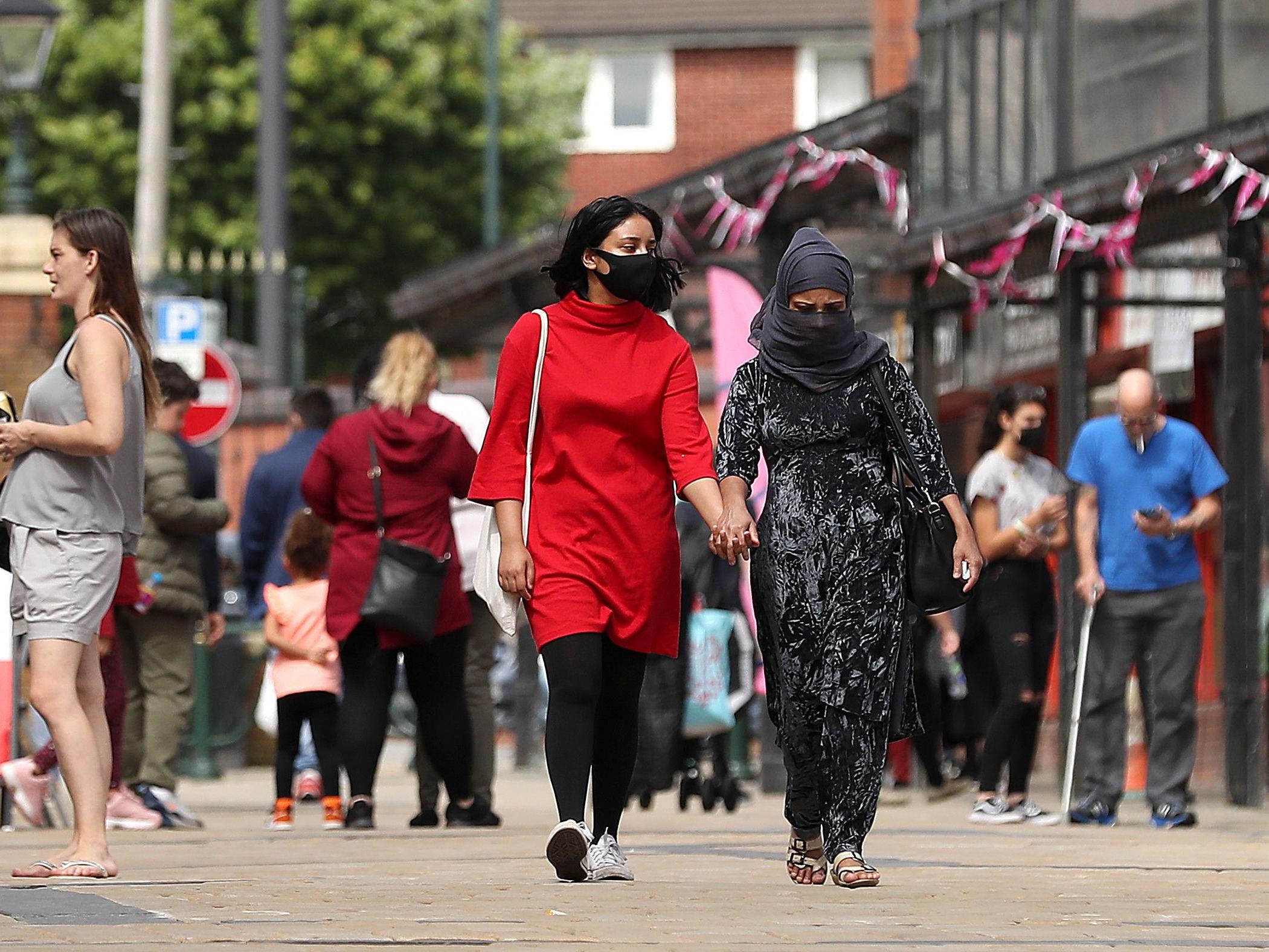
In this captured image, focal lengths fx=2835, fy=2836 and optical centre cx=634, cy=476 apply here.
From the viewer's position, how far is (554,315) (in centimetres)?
778

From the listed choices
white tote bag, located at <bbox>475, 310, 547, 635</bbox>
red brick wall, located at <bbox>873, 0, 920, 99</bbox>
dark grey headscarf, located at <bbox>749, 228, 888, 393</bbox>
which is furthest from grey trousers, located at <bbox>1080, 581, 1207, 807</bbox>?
red brick wall, located at <bbox>873, 0, 920, 99</bbox>

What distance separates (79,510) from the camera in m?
7.78

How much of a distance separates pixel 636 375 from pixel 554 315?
0.98 ft

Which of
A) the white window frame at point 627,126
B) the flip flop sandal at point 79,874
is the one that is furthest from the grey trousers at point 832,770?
the white window frame at point 627,126

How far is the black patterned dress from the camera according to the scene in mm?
7621

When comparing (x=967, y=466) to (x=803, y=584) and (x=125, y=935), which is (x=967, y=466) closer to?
(x=803, y=584)

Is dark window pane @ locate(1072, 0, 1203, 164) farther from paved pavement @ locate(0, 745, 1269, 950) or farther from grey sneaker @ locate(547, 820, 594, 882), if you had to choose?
grey sneaker @ locate(547, 820, 594, 882)

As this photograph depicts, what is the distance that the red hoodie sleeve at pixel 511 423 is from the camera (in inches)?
302

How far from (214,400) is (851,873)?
12078 millimetres

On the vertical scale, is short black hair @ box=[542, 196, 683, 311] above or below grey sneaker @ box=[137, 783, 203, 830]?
above

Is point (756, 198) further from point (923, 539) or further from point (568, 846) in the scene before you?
point (568, 846)

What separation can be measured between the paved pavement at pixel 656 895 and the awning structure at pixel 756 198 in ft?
14.3

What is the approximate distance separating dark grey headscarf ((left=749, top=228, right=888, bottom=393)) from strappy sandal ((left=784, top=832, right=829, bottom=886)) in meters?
1.22

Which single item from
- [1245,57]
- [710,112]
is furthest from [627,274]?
[710,112]
